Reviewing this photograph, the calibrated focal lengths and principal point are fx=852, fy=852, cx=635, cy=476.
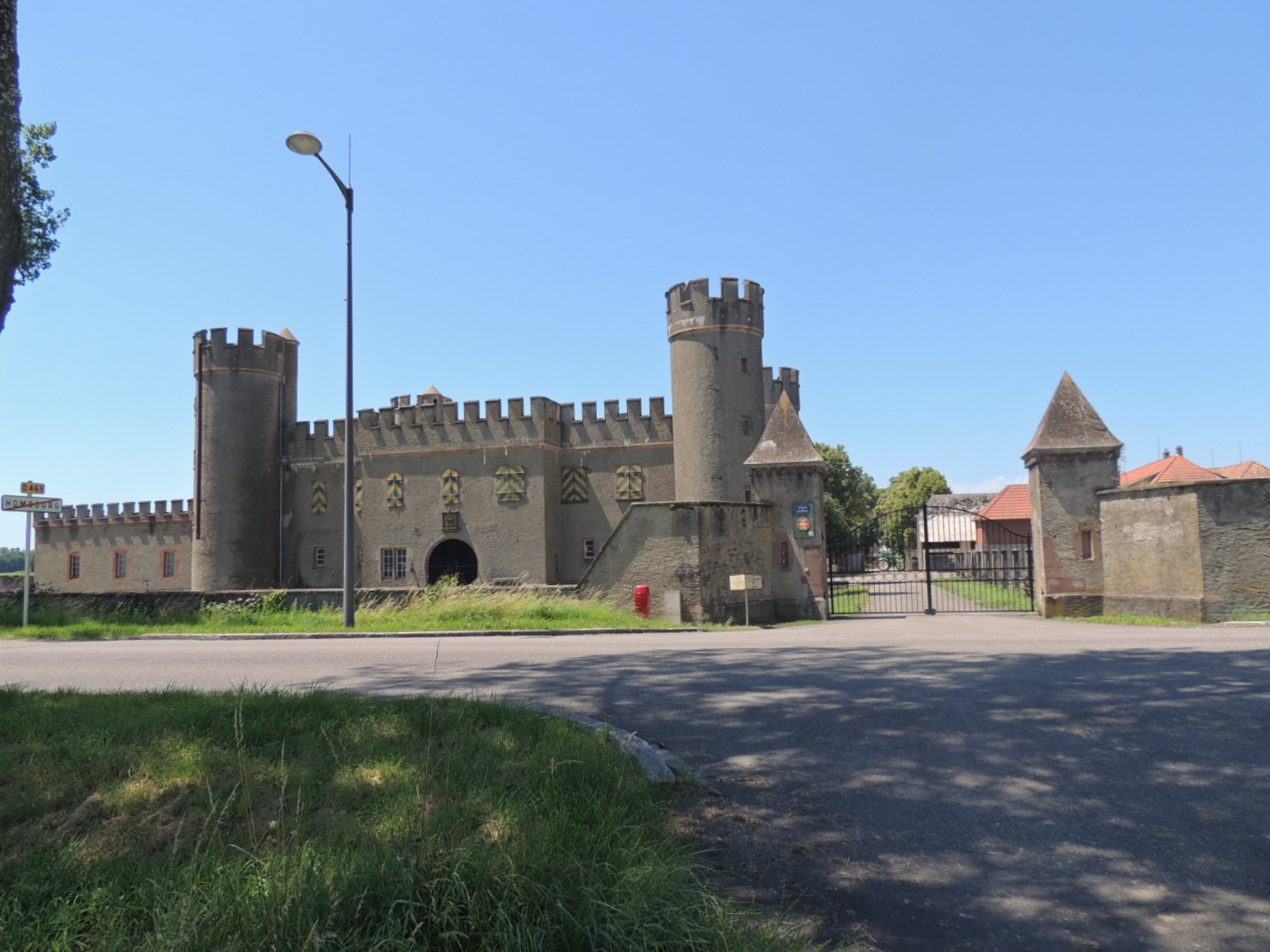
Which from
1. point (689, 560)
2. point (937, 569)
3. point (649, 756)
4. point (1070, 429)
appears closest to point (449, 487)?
point (689, 560)

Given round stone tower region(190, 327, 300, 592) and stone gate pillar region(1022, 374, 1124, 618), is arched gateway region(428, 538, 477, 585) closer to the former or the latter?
round stone tower region(190, 327, 300, 592)

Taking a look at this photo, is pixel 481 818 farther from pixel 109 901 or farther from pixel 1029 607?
pixel 1029 607

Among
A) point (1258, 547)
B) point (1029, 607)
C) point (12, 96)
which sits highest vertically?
point (12, 96)

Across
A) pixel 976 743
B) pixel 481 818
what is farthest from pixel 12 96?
pixel 976 743

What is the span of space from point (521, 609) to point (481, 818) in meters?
14.0

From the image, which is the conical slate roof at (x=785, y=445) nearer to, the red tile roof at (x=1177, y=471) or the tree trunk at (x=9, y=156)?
the tree trunk at (x=9, y=156)

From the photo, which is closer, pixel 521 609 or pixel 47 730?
pixel 47 730

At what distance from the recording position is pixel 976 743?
6.00 m

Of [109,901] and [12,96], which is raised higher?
[12,96]

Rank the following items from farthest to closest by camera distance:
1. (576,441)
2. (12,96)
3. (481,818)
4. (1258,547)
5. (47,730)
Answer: (576,441) → (1258,547) → (47,730) → (12,96) → (481,818)

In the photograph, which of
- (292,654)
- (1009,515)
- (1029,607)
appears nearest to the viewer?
(292,654)

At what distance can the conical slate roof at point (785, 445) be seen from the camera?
829 inches

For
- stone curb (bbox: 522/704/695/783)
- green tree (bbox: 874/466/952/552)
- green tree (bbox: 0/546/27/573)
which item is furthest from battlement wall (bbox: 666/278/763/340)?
green tree (bbox: 0/546/27/573)

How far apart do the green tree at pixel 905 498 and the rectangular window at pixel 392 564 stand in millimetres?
43946
